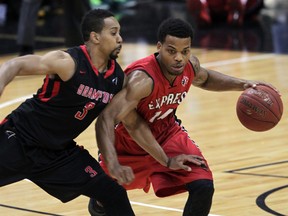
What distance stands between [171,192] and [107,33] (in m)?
0.96

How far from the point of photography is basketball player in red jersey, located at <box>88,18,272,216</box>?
4648 millimetres

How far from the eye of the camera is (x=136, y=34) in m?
13.4

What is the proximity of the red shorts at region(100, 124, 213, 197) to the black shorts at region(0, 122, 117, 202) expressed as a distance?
1.35 feet

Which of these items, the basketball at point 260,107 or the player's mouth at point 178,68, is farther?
the basketball at point 260,107

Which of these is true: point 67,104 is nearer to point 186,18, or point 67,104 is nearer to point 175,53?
point 175,53

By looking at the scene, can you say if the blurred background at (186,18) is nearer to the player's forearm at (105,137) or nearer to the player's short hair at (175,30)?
the player's short hair at (175,30)

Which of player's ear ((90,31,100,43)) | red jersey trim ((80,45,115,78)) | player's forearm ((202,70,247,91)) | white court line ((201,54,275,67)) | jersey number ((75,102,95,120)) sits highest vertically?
player's ear ((90,31,100,43))

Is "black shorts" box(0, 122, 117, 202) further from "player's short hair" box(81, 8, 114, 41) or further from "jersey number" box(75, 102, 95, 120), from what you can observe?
"player's short hair" box(81, 8, 114, 41)

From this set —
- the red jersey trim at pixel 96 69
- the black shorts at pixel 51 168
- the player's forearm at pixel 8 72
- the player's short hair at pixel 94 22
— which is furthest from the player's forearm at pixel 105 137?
the player's forearm at pixel 8 72

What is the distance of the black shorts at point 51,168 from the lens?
4.54m

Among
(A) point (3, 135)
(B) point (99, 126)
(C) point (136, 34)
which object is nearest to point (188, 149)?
(B) point (99, 126)

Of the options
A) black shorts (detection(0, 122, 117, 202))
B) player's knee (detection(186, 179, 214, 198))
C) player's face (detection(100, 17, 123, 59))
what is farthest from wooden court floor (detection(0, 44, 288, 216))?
player's face (detection(100, 17, 123, 59))

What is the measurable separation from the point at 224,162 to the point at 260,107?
156 centimetres

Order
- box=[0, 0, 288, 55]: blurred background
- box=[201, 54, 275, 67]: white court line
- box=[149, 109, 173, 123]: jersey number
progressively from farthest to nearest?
box=[0, 0, 288, 55]: blurred background → box=[201, 54, 275, 67]: white court line → box=[149, 109, 173, 123]: jersey number
